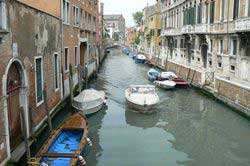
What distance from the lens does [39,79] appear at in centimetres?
1091

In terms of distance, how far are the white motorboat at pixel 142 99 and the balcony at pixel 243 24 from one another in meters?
5.00

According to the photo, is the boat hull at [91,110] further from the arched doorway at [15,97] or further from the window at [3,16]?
the window at [3,16]

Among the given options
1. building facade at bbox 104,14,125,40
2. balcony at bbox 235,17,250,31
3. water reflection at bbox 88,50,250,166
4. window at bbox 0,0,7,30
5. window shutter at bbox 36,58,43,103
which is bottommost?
water reflection at bbox 88,50,250,166

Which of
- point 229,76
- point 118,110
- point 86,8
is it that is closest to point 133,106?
point 118,110

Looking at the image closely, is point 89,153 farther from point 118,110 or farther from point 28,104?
point 118,110

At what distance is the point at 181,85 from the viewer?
21.5m

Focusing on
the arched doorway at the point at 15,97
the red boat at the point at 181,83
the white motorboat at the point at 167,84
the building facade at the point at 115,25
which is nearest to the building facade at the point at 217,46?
the red boat at the point at 181,83

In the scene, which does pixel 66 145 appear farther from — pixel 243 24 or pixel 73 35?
pixel 243 24

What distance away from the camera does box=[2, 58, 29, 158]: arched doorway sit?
26.7 feet

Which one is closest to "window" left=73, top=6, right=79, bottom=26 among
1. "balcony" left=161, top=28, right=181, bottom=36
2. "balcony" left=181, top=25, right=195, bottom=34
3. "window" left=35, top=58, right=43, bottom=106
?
"window" left=35, top=58, right=43, bottom=106

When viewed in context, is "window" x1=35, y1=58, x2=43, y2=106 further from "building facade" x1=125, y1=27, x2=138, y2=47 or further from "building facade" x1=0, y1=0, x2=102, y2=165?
"building facade" x1=125, y1=27, x2=138, y2=47

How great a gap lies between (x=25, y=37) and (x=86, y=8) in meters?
14.8

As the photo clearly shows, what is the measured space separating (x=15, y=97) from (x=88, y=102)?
5221 millimetres

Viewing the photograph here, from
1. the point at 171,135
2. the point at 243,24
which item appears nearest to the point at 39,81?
the point at 171,135
